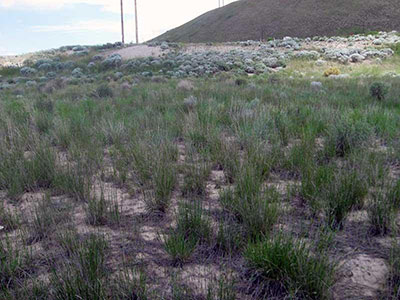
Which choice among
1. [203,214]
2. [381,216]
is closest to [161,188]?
[203,214]

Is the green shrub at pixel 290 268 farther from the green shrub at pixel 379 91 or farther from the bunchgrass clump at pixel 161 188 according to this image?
the green shrub at pixel 379 91

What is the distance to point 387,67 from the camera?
2191cm

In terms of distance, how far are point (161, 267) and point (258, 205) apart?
101 cm

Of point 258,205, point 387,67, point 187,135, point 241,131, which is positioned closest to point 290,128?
point 241,131

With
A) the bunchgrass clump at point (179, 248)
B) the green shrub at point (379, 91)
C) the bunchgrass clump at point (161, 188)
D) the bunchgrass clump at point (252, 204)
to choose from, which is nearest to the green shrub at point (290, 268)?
the bunchgrass clump at point (252, 204)

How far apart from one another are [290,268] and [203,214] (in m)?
1.24

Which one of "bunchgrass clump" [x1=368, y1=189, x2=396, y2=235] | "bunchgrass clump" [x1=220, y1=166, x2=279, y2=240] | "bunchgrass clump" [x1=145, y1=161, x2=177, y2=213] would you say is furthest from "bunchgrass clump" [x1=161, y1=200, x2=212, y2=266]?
"bunchgrass clump" [x1=368, y1=189, x2=396, y2=235]

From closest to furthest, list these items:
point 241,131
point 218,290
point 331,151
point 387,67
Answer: point 218,290, point 331,151, point 241,131, point 387,67

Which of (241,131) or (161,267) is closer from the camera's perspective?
(161,267)

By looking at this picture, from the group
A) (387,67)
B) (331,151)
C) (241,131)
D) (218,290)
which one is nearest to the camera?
(218,290)

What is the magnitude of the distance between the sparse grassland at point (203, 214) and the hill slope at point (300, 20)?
1747 inches

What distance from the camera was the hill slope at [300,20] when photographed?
45969 mm

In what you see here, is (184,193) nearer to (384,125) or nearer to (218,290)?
(218,290)

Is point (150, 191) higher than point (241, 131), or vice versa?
point (241, 131)
